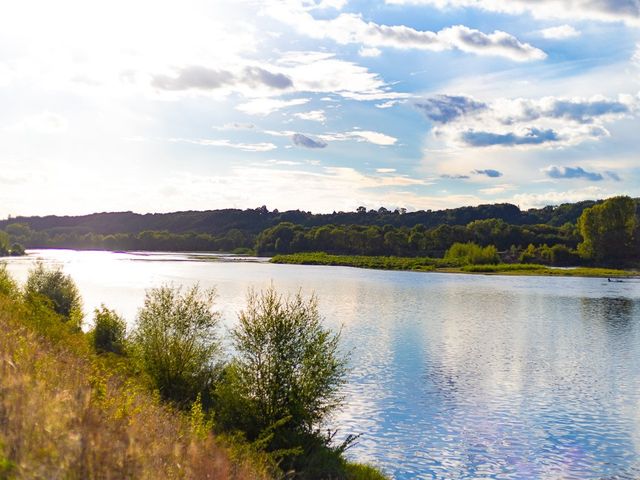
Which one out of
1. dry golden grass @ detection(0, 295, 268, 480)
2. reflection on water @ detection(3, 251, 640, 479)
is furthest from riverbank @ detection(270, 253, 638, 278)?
dry golden grass @ detection(0, 295, 268, 480)

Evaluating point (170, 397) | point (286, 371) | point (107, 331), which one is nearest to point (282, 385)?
point (286, 371)

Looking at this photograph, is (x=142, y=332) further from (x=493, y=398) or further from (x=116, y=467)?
(x=116, y=467)

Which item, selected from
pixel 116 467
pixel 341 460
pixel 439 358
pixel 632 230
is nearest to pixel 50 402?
pixel 116 467

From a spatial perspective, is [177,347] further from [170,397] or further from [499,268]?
[499,268]

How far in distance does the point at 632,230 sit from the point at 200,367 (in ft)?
589

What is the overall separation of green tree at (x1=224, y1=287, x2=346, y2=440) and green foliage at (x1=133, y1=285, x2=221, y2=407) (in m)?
5.01

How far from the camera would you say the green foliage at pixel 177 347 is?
31.5 meters

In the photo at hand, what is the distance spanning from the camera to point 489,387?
124ft

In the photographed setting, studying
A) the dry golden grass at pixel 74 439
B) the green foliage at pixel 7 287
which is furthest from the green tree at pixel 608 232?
the dry golden grass at pixel 74 439

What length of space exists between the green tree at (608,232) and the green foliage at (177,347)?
557ft

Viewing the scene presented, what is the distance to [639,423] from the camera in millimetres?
31172

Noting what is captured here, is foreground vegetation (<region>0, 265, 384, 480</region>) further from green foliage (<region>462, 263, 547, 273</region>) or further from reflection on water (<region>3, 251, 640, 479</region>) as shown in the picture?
green foliage (<region>462, 263, 547, 273</region>)

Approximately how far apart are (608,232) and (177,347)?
6790 inches

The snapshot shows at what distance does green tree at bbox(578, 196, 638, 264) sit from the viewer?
179 m
